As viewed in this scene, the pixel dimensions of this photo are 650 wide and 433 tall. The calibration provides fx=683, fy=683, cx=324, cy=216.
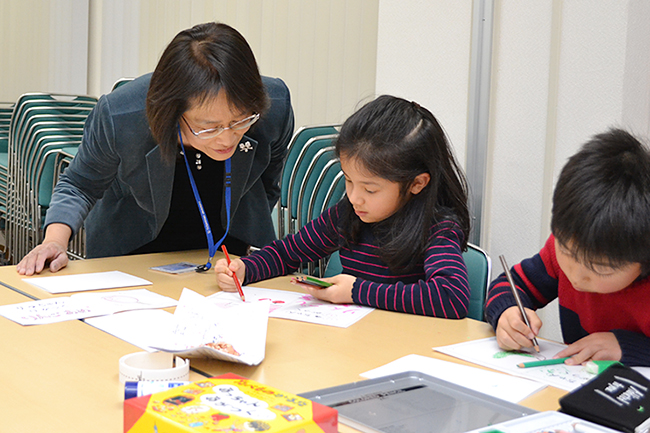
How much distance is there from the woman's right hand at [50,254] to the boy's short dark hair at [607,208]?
124 cm

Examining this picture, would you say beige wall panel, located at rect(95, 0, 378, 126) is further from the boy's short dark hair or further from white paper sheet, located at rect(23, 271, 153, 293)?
the boy's short dark hair

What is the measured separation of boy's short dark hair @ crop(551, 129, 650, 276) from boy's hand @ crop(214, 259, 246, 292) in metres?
0.76

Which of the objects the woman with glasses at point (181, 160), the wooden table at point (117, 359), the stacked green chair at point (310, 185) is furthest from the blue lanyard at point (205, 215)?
the stacked green chair at point (310, 185)

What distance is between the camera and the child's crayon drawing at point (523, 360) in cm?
109

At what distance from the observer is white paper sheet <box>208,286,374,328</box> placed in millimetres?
1397

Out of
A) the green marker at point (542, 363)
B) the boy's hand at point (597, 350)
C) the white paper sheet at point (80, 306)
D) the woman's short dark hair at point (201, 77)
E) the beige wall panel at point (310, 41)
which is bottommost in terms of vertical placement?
the white paper sheet at point (80, 306)

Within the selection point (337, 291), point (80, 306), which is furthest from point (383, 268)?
point (80, 306)

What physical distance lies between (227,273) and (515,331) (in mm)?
697

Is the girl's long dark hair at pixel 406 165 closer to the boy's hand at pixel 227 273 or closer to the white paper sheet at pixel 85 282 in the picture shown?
the boy's hand at pixel 227 273

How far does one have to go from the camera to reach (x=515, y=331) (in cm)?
124

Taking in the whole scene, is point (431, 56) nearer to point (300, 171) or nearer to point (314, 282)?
point (300, 171)

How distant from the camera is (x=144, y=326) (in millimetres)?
1298

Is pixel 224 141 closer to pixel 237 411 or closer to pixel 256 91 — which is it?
pixel 256 91

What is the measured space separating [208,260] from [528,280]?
92 centimetres
